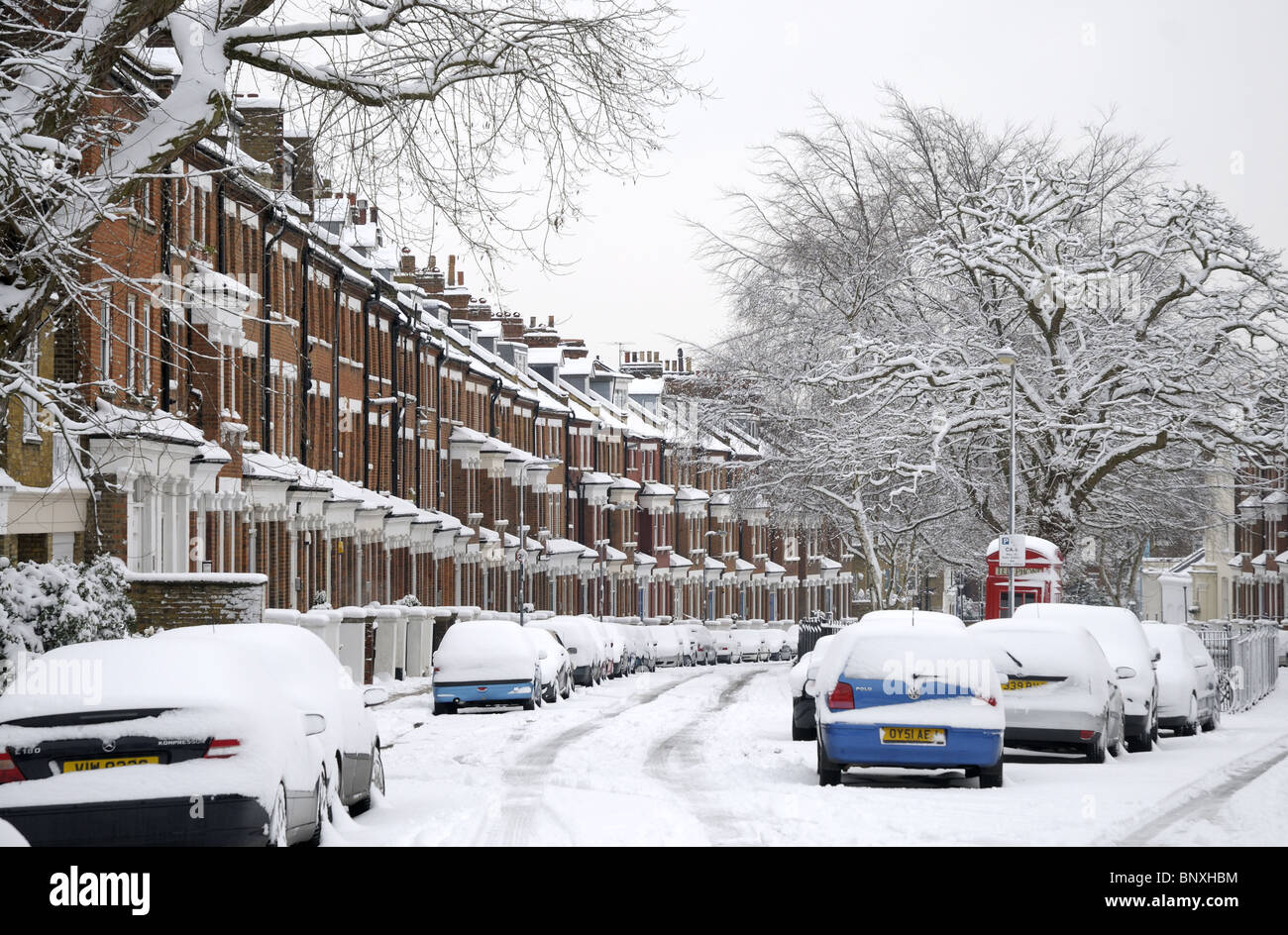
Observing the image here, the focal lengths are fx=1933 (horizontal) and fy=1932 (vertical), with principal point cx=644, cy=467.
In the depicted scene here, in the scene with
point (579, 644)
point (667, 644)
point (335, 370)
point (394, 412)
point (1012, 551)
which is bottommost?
point (667, 644)

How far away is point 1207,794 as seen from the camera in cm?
1717

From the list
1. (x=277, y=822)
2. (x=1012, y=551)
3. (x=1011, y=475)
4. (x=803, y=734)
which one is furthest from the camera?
(x=1011, y=475)

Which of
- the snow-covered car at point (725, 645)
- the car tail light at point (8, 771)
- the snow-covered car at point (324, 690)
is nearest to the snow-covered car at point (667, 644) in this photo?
the snow-covered car at point (725, 645)

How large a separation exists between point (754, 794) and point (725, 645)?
220 feet

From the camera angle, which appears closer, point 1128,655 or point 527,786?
point 527,786

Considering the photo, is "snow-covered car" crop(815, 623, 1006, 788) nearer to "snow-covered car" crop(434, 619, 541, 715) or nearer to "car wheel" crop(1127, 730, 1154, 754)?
"car wheel" crop(1127, 730, 1154, 754)

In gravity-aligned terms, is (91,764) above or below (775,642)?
above

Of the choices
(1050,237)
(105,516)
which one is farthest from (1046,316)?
(105,516)

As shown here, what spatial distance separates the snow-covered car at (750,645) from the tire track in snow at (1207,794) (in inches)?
2403

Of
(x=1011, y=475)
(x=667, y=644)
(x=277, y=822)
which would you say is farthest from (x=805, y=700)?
(x=667, y=644)

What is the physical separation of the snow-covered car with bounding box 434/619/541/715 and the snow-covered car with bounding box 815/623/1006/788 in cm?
1533

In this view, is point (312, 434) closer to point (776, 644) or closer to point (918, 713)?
point (918, 713)

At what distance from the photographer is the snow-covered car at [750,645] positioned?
85069 mm
